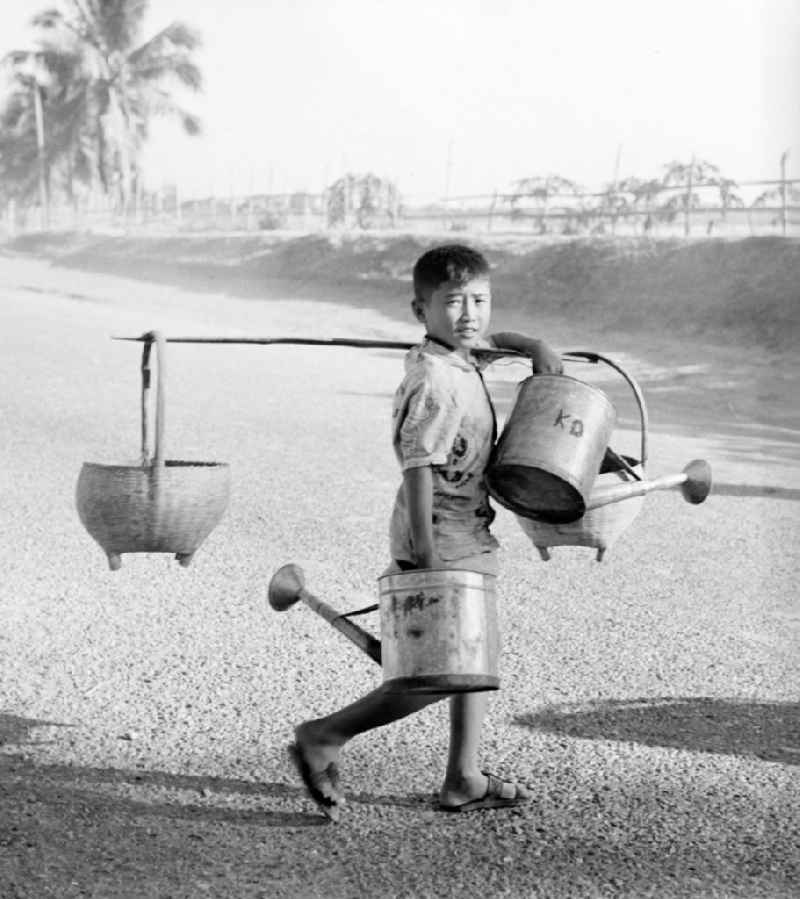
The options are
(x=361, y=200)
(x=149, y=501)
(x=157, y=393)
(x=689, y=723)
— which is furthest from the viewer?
(x=361, y=200)

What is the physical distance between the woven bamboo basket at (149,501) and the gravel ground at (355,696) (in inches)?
22.1

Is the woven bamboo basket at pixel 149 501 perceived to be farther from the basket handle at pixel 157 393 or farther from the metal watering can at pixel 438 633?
the metal watering can at pixel 438 633

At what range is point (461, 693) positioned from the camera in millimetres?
3020

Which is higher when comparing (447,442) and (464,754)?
(447,442)

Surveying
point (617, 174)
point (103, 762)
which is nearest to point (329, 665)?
point (103, 762)

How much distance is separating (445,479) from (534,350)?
1.20 ft

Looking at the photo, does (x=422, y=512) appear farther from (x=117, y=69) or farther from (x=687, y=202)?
(x=117, y=69)

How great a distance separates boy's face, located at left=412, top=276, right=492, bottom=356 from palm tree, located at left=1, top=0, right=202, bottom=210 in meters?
40.1

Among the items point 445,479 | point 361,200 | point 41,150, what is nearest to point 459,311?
point 445,479

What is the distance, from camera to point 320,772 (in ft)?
10.5

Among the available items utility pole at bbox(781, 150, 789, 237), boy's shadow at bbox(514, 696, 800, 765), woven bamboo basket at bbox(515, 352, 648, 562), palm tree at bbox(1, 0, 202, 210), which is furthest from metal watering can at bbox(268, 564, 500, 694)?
palm tree at bbox(1, 0, 202, 210)

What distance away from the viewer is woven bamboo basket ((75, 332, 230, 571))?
3.45 meters

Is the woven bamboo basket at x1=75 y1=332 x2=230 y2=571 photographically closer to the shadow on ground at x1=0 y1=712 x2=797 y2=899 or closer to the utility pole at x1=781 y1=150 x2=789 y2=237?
the shadow on ground at x1=0 y1=712 x2=797 y2=899

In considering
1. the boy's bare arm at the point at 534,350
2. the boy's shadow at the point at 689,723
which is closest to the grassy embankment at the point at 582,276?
the boy's shadow at the point at 689,723
